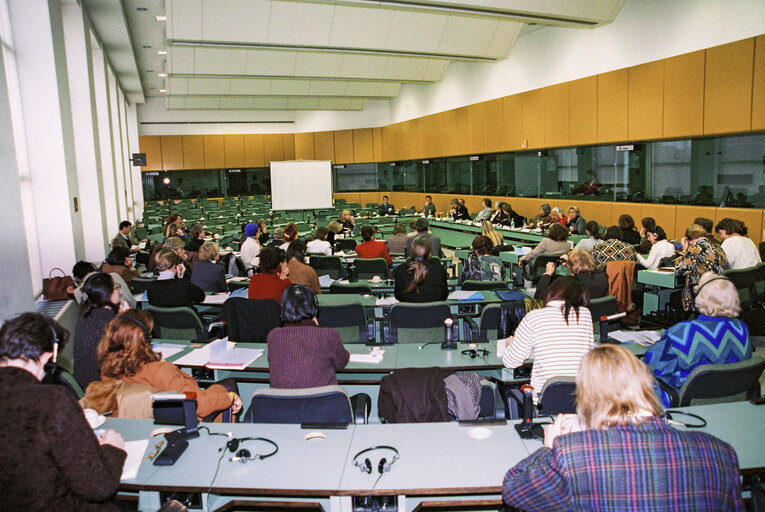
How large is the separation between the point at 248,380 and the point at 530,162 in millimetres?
10498

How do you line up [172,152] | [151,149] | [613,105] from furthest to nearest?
[172,152] < [151,149] < [613,105]

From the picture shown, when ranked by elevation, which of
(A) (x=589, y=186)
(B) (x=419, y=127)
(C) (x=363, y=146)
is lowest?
(A) (x=589, y=186)

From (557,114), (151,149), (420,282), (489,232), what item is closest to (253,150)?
(151,149)

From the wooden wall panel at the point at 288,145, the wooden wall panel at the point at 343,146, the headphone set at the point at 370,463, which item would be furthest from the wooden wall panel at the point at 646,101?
the wooden wall panel at the point at 288,145

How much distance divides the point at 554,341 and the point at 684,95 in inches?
292

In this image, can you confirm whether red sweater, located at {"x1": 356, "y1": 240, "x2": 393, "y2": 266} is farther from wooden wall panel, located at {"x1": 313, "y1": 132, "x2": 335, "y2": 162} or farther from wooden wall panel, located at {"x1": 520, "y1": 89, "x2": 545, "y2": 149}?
wooden wall panel, located at {"x1": 313, "y1": 132, "x2": 335, "y2": 162}

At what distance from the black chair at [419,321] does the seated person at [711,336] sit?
1.81m

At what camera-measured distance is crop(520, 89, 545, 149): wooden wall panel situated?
12.2 m

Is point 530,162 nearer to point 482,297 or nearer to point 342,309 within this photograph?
point 482,297

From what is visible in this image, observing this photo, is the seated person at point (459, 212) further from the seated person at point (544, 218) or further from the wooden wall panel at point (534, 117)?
the seated person at point (544, 218)

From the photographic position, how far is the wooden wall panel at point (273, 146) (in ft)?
77.9

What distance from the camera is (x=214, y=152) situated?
23438 mm

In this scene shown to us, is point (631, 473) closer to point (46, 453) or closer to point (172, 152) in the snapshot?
point (46, 453)

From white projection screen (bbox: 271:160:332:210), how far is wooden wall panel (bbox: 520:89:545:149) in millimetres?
8372
